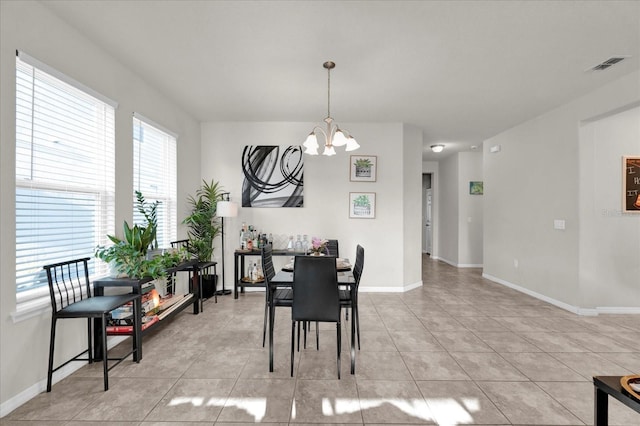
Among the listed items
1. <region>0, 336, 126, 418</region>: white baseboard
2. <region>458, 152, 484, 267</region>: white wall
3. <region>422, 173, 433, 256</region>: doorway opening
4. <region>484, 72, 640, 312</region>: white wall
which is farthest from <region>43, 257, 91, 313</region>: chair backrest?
<region>422, 173, 433, 256</region>: doorway opening

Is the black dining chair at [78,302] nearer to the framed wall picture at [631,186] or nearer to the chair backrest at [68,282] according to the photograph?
the chair backrest at [68,282]

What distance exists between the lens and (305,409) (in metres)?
1.95

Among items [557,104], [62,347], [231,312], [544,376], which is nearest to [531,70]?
[557,104]

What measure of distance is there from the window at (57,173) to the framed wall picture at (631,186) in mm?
6161

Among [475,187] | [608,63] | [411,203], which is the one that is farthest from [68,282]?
[475,187]

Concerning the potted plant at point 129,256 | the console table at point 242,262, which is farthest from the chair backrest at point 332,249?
the potted plant at point 129,256

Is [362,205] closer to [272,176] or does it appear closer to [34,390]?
[272,176]

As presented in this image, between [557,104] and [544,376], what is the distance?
3.69m

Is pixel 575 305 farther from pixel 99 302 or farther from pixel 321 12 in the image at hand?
pixel 99 302

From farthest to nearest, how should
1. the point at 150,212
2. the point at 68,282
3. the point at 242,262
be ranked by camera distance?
1. the point at 242,262
2. the point at 150,212
3. the point at 68,282

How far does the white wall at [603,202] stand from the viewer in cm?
387

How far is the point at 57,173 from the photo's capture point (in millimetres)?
2369

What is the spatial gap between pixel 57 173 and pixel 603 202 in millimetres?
6074

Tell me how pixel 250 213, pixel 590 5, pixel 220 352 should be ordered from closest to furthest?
pixel 590 5 → pixel 220 352 → pixel 250 213
